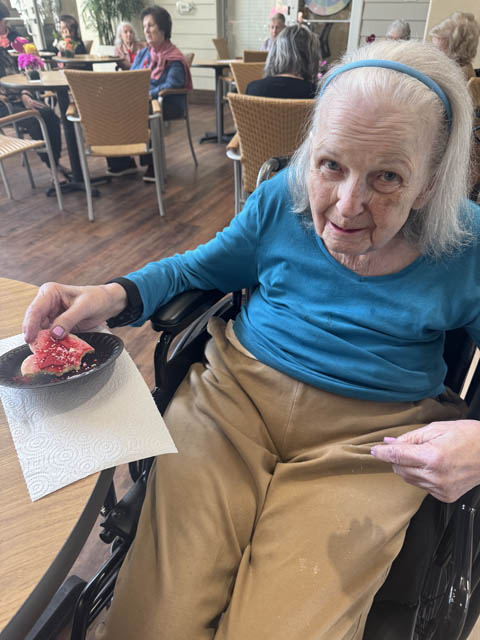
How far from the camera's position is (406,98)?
0.74 meters

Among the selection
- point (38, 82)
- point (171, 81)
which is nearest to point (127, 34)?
point (171, 81)

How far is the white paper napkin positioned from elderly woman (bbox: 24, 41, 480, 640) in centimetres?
14

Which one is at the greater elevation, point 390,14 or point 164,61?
point 390,14

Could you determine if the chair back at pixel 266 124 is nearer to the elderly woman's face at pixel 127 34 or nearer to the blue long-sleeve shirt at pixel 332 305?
the blue long-sleeve shirt at pixel 332 305

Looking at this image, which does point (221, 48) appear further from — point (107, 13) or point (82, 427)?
point (82, 427)

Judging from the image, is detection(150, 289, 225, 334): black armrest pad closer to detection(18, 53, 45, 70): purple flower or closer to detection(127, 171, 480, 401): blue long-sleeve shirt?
detection(127, 171, 480, 401): blue long-sleeve shirt

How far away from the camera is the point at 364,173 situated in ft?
2.55

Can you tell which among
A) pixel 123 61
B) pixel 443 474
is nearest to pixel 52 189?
pixel 123 61

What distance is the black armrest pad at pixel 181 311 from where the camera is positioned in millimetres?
927

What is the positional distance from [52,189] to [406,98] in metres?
3.75

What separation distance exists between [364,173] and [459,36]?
308 centimetres

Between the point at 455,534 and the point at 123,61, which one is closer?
the point at 455,534

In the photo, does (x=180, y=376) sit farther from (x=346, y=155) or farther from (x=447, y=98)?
(x=447, y=98)

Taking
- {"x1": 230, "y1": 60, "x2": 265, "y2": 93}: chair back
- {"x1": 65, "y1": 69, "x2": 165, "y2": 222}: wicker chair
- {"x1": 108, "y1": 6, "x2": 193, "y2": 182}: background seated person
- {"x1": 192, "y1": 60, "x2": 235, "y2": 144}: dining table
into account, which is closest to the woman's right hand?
{"x1": 65, "y1": 69, "x2": 165, "y2": 222}: wicker chair
